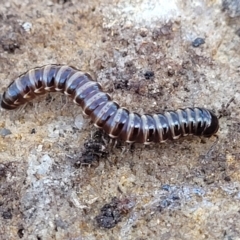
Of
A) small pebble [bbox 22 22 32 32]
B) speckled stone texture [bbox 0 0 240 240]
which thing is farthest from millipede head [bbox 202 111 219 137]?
small pebble [bbox 22 22 32 32]

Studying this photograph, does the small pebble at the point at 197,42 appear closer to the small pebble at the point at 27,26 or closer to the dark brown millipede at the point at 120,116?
the dark brown millipede at the point at 120,116

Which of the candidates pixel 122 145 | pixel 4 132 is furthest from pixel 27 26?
pixel 122 145

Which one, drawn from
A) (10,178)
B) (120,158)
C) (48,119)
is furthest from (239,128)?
(10,178)

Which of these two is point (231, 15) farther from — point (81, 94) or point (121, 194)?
point (121, 194)

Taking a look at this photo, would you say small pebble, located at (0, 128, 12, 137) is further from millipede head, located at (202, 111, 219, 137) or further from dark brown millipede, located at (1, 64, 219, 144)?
millipede head, located at (202, 111, 219, 137)

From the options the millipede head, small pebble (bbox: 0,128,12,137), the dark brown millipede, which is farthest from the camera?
small pebble (bbox: 0,128,12,137)

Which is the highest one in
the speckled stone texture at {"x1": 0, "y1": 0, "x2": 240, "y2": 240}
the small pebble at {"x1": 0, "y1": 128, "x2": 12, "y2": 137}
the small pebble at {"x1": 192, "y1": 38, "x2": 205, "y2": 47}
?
the small pebble at {"x1": 192, "y1": 38, "x2": 205, "y2": 47}

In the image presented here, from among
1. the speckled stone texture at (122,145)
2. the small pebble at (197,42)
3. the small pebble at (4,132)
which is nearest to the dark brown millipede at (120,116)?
the speckled stone texture at (122,145)
